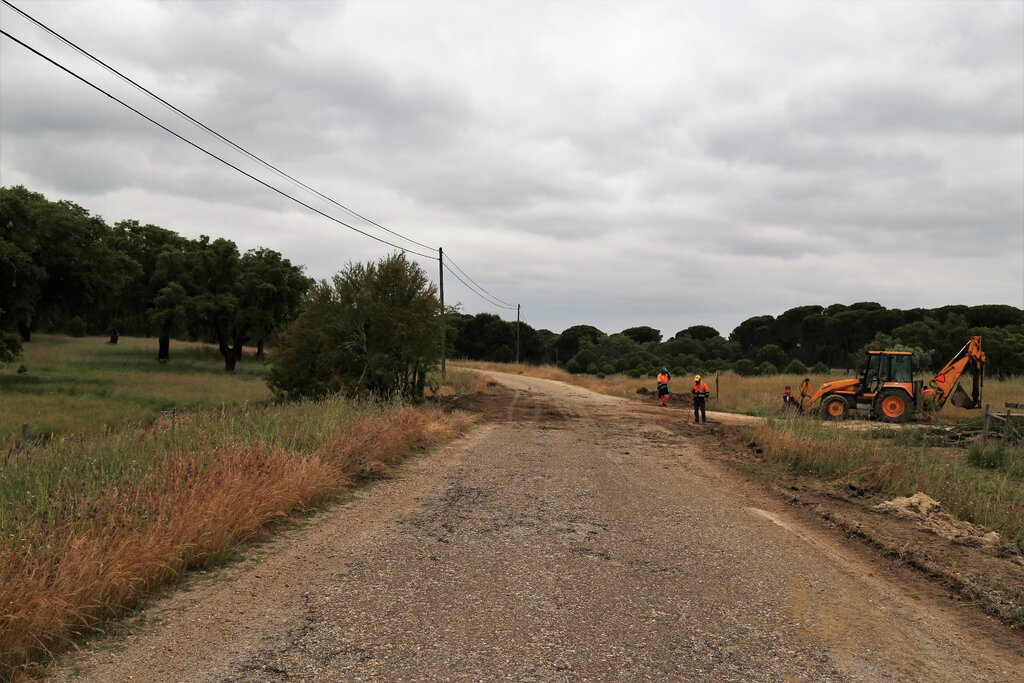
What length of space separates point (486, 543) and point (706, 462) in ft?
26.5

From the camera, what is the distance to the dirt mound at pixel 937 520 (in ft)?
26.0

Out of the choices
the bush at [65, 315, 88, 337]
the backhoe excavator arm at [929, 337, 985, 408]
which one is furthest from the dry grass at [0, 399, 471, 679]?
the bush at [65, 315, 88, 337]

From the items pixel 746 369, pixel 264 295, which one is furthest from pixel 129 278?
pixel 746 369

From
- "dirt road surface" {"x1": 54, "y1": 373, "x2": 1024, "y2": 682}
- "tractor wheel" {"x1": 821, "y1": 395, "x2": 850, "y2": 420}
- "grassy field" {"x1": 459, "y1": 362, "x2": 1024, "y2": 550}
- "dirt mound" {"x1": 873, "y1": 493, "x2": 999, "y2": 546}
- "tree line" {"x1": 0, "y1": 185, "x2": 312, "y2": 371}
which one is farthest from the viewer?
"tree line" {"x1": 0, "y1": 185, "x2": 312, "y2": 371}

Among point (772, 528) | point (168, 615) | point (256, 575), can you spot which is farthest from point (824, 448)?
point (168, 615)

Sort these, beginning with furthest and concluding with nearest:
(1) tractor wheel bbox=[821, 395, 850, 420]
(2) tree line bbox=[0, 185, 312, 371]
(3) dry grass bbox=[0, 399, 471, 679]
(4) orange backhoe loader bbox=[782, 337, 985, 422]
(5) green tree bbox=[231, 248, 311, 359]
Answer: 1. (5) green tree bbox=[231, 248, 311, 359]
2. (2) tree line bbox=[0, 185, 312, 371]
3. (1) tractor wheel bbox=[821, 395, 850, 420]
4. (4) orange backhoe loader bbox=[782, 337, 985, 422]
5. (3) dry grass bbox=[0, 399, 471, 679]

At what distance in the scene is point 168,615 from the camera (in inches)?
201

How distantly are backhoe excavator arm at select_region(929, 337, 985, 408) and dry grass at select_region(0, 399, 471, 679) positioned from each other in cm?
2217

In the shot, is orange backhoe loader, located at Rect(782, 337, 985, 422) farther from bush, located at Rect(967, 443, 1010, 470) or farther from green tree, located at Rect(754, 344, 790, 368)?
green tree, located at Rect(754, 344, 790, 368)

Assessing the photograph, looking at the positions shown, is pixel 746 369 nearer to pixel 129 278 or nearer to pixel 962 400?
pixel 962 400

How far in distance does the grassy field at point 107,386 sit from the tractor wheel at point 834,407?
70.3 feet

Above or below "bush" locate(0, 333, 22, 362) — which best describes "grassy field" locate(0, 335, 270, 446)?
below

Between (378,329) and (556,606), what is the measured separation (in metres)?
19.7

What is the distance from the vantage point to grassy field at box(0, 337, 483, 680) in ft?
15.4
